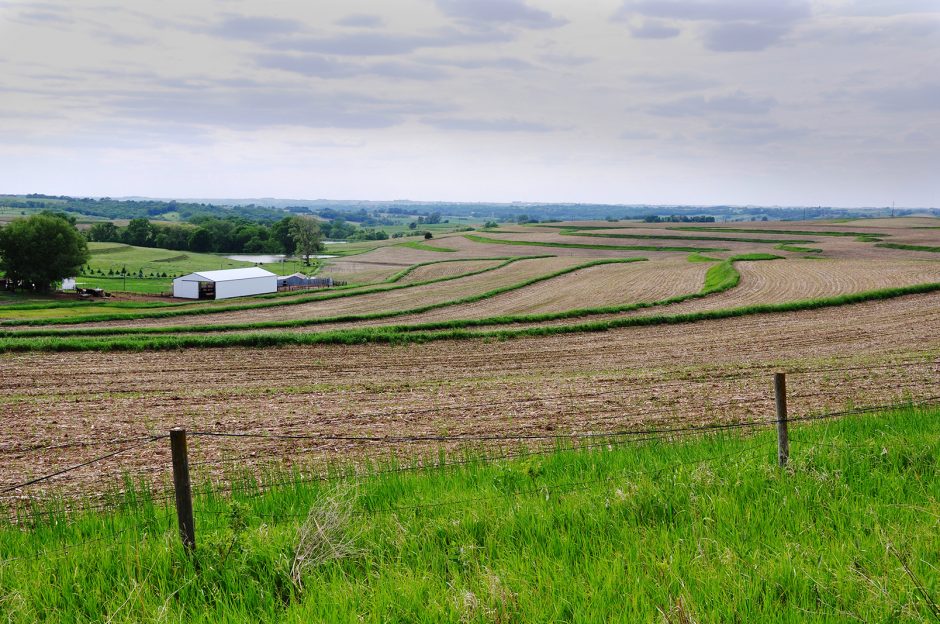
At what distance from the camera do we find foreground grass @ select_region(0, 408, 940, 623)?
18.4ft

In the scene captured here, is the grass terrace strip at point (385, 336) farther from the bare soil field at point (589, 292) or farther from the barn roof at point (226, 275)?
the barn roof at point (226, 275)

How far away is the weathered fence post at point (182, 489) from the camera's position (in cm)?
659

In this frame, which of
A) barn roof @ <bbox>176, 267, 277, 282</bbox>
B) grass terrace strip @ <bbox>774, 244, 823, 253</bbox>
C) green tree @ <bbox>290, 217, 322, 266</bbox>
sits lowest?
barn roof @ <bbox>176, 267, 277, 282</bbox>

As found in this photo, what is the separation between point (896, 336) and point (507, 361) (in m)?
16.5

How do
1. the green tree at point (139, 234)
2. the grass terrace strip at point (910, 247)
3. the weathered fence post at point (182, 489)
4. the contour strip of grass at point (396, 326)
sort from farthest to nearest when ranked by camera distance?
the green tree at point (139, 234)
the grass terrace strip at point (910, 247)
the contour strip of grass at point (396, 326)
the weathered fence post at point (182, 489)

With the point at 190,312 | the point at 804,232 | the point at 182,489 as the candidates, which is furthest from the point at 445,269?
the point at 182,489

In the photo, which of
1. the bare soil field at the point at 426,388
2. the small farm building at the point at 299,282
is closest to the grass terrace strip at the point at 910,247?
the bare soil field at the point at 426,388

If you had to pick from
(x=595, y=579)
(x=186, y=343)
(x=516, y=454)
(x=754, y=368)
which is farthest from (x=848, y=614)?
(x=186, y=343)

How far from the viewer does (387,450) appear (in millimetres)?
13961

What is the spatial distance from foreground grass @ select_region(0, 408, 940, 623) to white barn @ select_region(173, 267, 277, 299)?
74903 millimetres

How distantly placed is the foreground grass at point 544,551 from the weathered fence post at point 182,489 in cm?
15

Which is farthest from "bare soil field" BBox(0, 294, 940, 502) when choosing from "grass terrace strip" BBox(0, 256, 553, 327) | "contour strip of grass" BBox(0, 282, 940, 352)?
"grass terrace strip" BBox(0, 256, 553, 327)

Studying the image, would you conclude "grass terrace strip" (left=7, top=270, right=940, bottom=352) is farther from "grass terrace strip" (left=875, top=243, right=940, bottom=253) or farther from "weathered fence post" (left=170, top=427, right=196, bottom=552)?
"grass terrace strip" (left=875, top=243, right=940, bottom=253)

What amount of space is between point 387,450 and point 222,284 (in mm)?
71024
